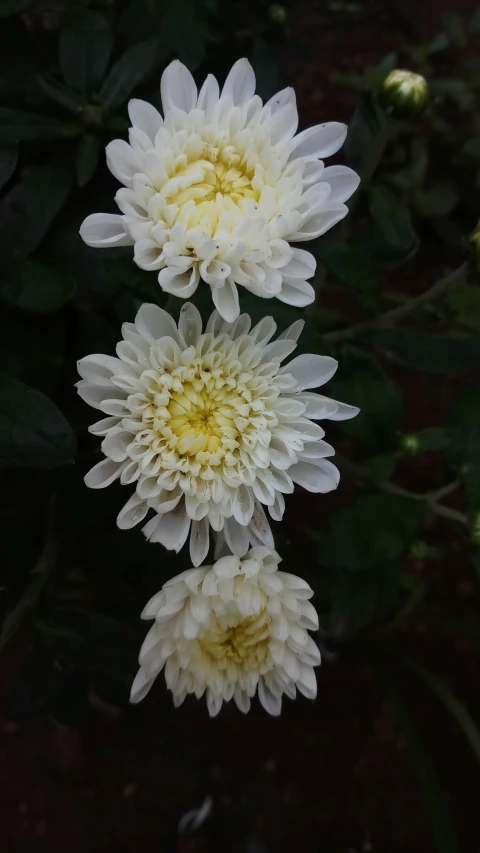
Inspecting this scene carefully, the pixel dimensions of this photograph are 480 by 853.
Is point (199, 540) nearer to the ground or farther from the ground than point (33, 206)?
nearer to the ground

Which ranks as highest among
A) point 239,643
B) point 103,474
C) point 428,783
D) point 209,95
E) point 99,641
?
point 209,95

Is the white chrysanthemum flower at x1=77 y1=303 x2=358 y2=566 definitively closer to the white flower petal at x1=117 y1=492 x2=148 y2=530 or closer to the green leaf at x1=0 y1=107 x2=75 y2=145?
the white flower petal at x1=117 y1=492 x2=148 y2=530

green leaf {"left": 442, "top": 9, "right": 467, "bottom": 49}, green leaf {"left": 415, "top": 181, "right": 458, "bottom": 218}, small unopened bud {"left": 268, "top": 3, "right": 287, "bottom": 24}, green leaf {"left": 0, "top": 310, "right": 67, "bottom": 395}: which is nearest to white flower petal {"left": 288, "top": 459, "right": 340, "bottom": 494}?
green leaf {"left": 0, "top": 310, "right": 67, "bottom": 395}

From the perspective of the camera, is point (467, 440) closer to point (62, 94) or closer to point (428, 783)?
point (428, 783)

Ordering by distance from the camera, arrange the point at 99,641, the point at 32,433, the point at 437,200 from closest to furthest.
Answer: the point at 32,433 → the point at 99,641 → the point at 437,200

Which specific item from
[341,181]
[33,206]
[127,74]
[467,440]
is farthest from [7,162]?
[467,440]

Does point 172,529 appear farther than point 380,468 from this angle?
No

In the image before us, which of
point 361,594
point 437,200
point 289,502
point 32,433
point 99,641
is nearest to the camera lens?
point 32,433
